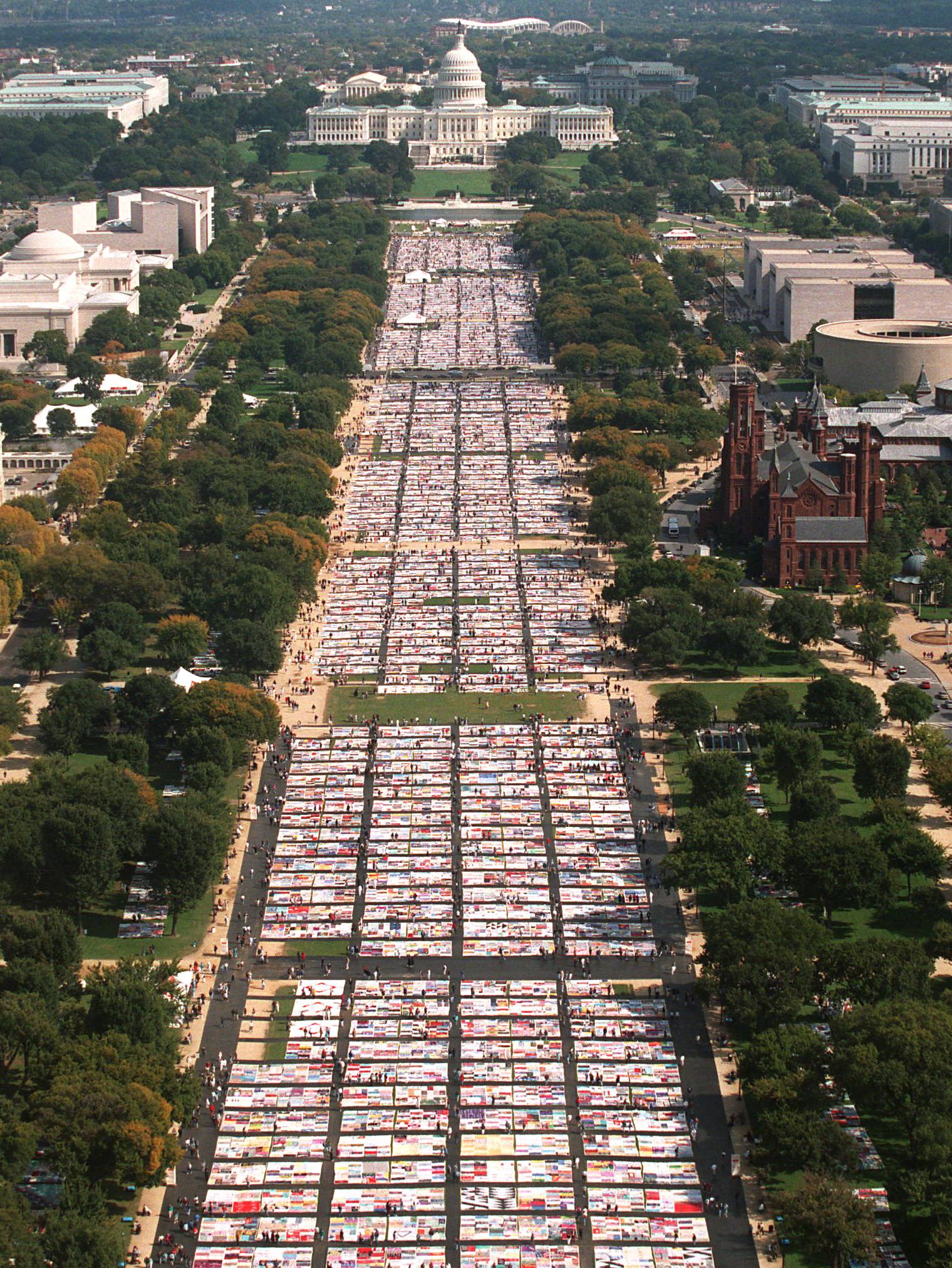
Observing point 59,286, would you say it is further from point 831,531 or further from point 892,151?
point 892,151

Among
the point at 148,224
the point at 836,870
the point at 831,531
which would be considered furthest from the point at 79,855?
the point at 148,224

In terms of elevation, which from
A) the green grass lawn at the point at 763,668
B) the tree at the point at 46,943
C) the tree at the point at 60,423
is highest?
the tree at the point at 60,423

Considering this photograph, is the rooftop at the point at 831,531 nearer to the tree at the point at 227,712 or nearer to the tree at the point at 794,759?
the tree at the point at 794,759

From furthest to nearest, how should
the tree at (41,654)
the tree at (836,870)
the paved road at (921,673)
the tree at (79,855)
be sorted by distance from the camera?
the tree at (41,654), the paved road at (921,673), the tree at (79,855), the tree at (836,870)

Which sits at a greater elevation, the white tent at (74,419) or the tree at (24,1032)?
the white tent at (74,419)

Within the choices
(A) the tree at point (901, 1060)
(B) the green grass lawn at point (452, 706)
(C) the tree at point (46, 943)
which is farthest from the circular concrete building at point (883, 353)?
(C) the tree at point (46, 943)

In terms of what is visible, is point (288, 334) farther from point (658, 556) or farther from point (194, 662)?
point (194, 662)
